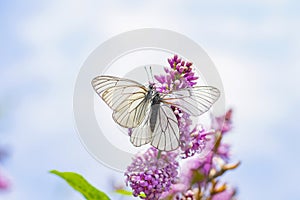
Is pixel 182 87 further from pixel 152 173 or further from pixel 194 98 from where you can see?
pixel 152 173

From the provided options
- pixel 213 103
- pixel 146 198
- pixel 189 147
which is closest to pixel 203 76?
pixel 213 103

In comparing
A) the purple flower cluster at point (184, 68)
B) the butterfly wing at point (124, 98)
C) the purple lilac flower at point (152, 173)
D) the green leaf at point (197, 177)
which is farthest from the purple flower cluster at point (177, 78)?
the green leaf at point (197, 177)

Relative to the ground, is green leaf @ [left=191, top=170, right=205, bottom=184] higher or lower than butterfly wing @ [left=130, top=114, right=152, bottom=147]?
lower

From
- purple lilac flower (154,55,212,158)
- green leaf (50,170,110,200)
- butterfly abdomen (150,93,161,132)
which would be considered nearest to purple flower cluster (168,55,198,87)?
purple lilac flower (154,55,212,158)

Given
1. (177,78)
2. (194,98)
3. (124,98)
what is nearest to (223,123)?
(194,98)

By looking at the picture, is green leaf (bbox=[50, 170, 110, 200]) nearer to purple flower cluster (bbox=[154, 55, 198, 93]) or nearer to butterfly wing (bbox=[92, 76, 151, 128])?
butterfly wing (bbox=[92, 76, 151, 128])

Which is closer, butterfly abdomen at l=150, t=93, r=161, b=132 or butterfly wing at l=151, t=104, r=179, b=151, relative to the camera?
butterfly wing at l=151, t=104, r=179, b=151
